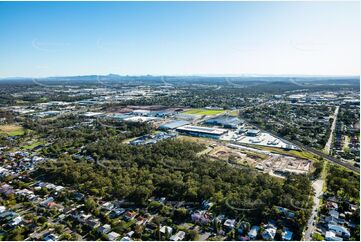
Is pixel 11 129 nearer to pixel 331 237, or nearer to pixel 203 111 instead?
pixel 203 111

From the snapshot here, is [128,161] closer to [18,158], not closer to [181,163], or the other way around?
[181,163]

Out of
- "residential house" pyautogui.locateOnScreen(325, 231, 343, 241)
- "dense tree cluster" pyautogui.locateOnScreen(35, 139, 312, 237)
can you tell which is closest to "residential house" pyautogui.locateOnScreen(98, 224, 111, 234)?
"dense tree cluster" pyautogui.locateOnScreen(35, 139, 312, 237)

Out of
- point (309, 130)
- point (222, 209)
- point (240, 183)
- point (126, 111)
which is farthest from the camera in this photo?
point (126, 111)

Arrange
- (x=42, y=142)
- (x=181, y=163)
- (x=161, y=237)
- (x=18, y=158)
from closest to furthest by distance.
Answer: (x=161, y=237) → (x=181, y=163) → (x=18, y=158) → (x=42, y=142)

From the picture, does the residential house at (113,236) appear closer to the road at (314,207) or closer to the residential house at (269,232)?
the residential house at (269,232)

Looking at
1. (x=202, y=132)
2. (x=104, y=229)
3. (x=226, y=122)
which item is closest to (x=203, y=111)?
(x=226, y=122)

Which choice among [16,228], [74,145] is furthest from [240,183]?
[74,145]
